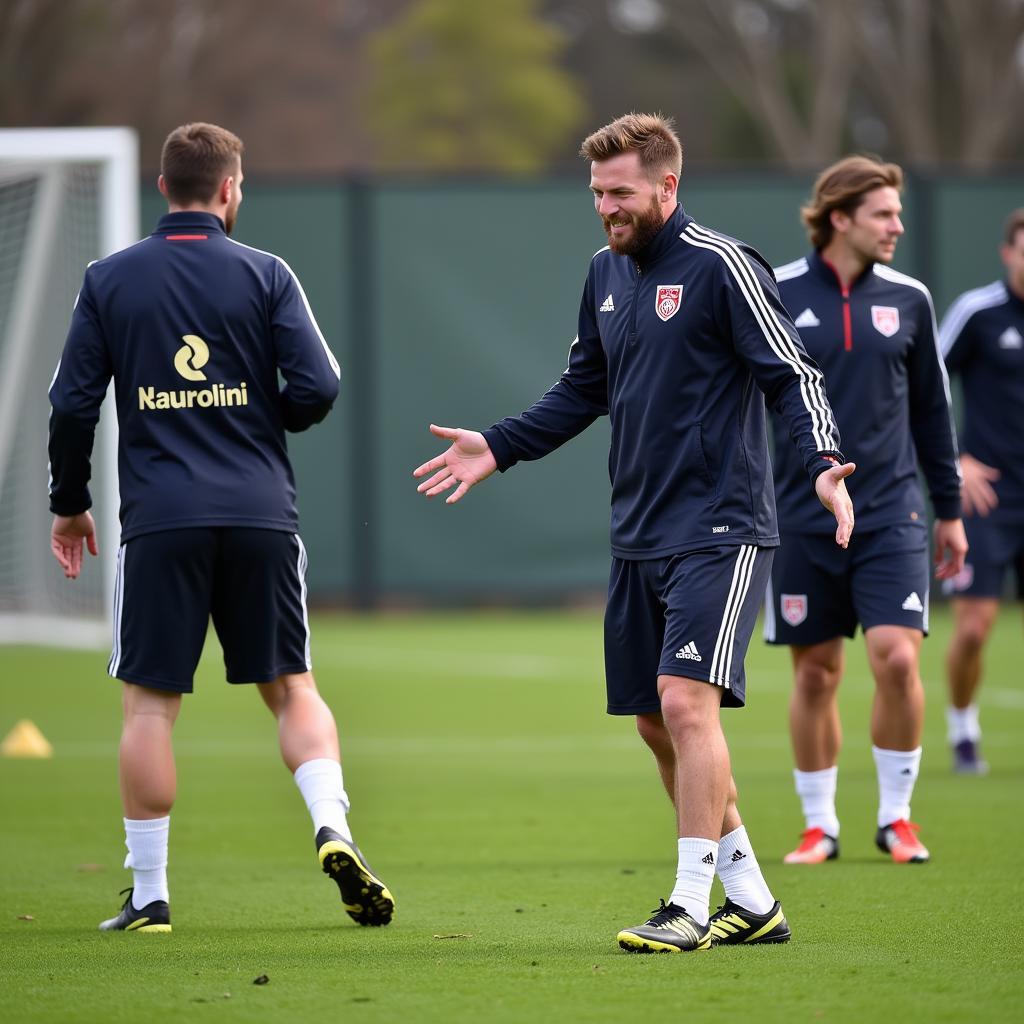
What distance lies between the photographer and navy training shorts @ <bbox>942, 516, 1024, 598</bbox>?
9.30m

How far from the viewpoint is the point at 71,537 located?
6.05 metres

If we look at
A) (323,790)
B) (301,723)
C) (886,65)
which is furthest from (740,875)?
(886,65)

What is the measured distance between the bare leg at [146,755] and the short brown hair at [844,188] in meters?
2.97

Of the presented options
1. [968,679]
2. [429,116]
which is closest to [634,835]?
[968,679]

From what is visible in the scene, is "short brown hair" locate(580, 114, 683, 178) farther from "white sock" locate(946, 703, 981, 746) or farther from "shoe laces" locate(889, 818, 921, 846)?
"white sock" locate(946, 703, 981, 746)

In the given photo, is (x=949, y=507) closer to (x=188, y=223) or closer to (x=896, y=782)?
Answer: (x=896, y=782)

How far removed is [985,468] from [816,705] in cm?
267

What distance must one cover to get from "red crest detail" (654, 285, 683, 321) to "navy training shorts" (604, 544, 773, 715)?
648 mm

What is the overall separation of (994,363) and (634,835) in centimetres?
316

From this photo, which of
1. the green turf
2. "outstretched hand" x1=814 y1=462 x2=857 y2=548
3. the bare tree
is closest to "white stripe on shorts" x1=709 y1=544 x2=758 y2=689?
"outstretched hand" x1=814 y1=462 x2=857 y2=548

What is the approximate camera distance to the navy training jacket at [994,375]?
9359 mm

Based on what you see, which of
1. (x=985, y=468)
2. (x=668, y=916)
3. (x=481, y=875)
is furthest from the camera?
(x=985, y=468)

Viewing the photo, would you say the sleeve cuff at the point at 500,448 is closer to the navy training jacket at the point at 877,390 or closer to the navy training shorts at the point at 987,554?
the navy training jacket at the point at 877,390

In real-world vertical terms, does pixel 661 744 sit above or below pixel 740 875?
above
